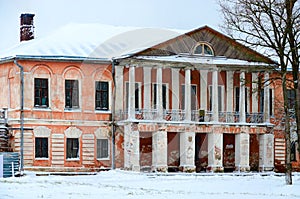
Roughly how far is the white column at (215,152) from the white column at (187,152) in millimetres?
1209

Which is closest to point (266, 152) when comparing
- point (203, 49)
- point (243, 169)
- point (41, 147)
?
A: point (243, 169)

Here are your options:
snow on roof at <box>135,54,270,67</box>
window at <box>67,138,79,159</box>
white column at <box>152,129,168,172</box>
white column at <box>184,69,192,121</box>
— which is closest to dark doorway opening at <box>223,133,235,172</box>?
white column at <box>184,69,192,121</box>

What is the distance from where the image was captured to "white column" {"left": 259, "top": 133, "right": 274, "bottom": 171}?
39.5 meters

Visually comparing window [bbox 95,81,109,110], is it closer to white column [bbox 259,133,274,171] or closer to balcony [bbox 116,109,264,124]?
balcony [bbox 116,109,264,124]

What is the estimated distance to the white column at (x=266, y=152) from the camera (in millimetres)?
39531

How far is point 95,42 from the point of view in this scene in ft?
131

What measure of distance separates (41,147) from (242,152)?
10.6 m

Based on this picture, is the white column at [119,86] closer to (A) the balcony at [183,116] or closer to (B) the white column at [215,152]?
(A) the balcony at [183,116]

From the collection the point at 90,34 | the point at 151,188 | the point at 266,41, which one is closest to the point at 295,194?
the point at 151,188

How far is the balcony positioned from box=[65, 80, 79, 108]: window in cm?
235

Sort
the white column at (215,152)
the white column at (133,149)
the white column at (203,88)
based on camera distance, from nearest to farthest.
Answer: the white column at (133,149)
the white column at (215,152)
the white column at (203,88)

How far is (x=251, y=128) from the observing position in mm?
39406

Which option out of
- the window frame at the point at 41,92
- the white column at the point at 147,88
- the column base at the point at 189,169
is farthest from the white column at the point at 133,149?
the window frame at the point at 41,92

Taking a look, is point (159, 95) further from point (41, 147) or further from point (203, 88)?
point (41, 147)
